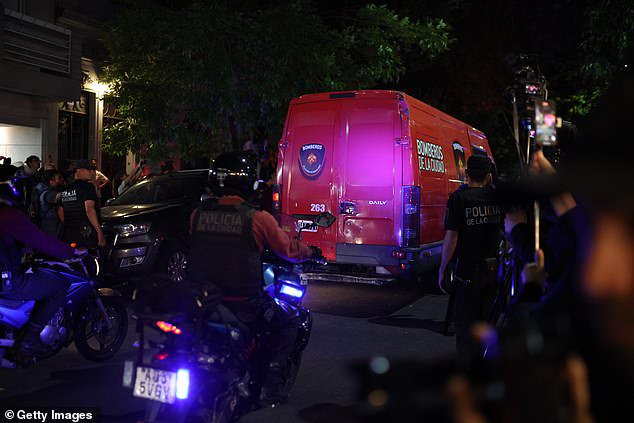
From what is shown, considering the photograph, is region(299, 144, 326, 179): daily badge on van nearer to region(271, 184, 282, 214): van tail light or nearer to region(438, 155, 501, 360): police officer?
region(271, 184, 282, 214): van tail light

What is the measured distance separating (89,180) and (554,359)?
8.67 m

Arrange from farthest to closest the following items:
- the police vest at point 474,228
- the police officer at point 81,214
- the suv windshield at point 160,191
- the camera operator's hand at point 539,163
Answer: the suv windshield at point 160,191 → the police officer at point 81,214 → the police vest at point 474,228 → the camera operator's hand at point 539,163

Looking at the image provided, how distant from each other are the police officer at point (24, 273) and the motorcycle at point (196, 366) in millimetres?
2111

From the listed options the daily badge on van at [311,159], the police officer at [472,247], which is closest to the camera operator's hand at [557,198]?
the police officer at [472,247]

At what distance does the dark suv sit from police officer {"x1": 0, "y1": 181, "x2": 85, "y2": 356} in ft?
12.1

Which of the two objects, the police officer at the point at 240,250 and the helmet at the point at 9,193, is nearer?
the police officer at the point at 240,250

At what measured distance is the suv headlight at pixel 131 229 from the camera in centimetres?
981

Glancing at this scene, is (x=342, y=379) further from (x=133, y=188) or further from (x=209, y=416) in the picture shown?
(x=133, y=188)

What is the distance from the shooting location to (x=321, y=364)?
6.26m

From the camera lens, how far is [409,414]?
1380mm

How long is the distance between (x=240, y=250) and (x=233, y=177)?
49cm

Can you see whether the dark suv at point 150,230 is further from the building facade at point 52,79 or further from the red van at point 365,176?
the building facade at point 52,79

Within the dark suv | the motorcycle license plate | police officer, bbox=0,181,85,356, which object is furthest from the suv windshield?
the motorcycle license plate

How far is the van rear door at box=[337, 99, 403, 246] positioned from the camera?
8.90 metres
